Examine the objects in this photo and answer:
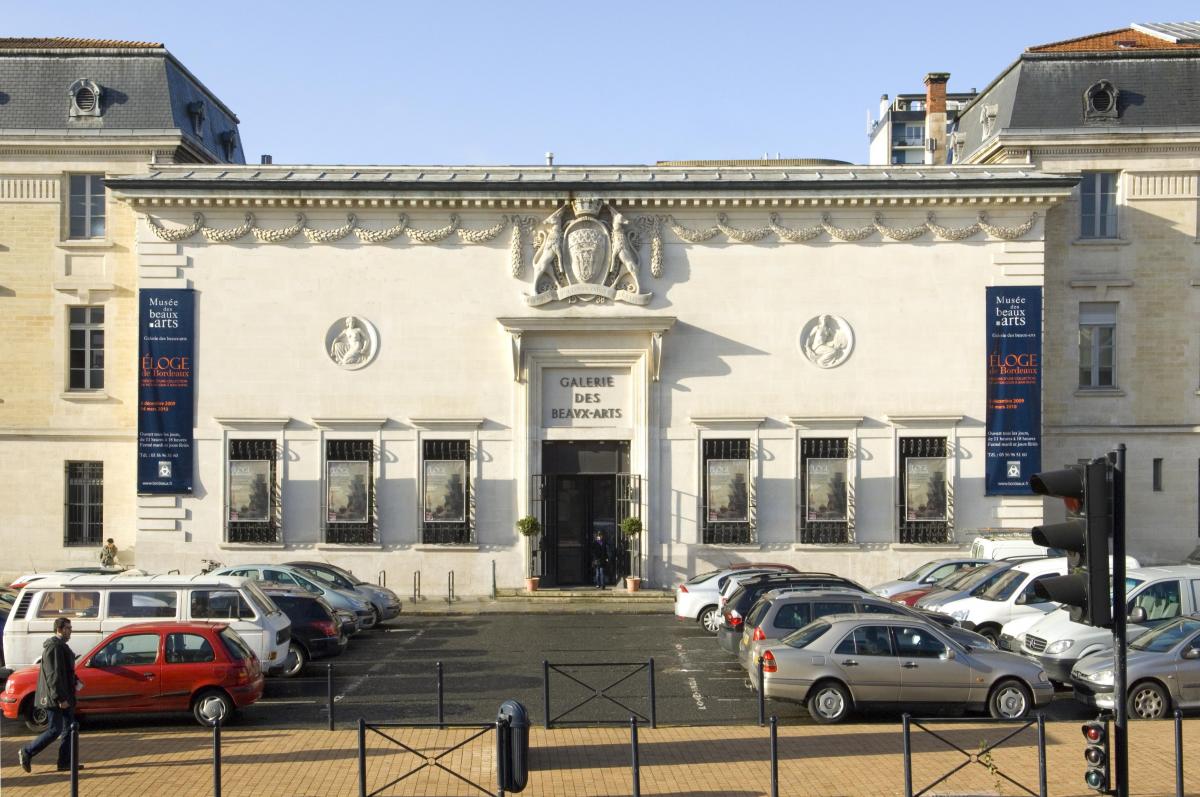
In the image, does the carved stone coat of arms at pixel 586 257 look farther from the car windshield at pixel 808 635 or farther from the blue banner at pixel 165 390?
the car windshield at pixel 808 635

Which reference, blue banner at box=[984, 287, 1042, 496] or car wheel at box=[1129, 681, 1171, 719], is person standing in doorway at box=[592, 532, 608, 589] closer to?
blue banner at box=[984, 287, 1042, 496]

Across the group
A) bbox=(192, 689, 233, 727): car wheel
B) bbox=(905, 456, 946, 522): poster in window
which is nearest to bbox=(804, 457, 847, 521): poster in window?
bbox=(905, 456, 946, 522): poster in window

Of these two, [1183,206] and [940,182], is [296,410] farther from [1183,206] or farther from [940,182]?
[1183,206]

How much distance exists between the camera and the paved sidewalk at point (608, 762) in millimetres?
13219

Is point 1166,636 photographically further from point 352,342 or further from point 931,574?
point 352,342

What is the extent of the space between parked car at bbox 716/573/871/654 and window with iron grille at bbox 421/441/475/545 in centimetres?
1078

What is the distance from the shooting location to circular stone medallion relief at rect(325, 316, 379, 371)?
32844mm

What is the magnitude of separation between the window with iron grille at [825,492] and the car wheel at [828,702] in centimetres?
1605

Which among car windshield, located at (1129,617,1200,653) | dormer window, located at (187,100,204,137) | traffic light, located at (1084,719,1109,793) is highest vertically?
dormer window, located at (187,100,204,137)

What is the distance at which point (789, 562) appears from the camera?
32.4 meters

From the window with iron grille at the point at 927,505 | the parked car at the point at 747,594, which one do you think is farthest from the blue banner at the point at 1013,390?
the parked car at the point at 747,594

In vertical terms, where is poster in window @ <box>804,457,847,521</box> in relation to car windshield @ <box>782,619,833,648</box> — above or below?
above

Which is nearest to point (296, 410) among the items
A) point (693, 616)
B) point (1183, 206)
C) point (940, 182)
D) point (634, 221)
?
point (634, 221)

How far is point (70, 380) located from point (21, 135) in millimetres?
6837
